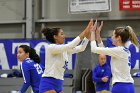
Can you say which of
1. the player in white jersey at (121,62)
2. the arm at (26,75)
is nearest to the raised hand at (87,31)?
the player in white jersey at (121,62)

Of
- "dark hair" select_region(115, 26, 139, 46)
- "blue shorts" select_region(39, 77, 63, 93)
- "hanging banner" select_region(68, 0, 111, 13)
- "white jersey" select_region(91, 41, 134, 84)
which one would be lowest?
"blue shorts" select_region(39, 77, 63, 93)

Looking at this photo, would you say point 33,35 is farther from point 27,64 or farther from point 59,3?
point 27,64

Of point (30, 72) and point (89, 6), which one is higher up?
point (89, 6)

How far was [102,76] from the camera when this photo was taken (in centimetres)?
614

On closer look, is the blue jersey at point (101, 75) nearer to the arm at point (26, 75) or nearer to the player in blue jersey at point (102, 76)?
the player in blue jersey at point (102, 76)

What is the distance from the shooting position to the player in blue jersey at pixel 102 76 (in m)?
6.01

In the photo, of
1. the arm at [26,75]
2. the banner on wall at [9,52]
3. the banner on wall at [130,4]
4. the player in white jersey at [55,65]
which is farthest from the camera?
the banner on wall at [130,4]

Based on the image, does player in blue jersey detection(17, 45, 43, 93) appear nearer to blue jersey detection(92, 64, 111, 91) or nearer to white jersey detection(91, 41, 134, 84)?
white jersey detection(91, 41, 134, 84)

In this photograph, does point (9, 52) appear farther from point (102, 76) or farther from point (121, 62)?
point (121, 62)

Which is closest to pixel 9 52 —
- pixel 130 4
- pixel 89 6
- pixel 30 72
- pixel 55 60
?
pixel 89 6

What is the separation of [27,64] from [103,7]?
503 centimetres

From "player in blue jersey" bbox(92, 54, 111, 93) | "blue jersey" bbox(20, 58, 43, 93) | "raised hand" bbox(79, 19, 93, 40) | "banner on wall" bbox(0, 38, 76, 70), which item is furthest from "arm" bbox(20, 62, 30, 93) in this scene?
"banner on wall" bbox(0, 38, 76, 70)

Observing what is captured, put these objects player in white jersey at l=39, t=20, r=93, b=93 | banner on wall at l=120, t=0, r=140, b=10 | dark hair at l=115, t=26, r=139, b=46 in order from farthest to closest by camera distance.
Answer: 1. banner on wall at l=120, t=0, r=140, b=10
2. player in white jersey at l=39, t=20, r=93, b=93
3. dark hair at l=115, t=26, r=139, b=46

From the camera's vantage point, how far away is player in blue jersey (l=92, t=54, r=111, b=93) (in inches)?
237
